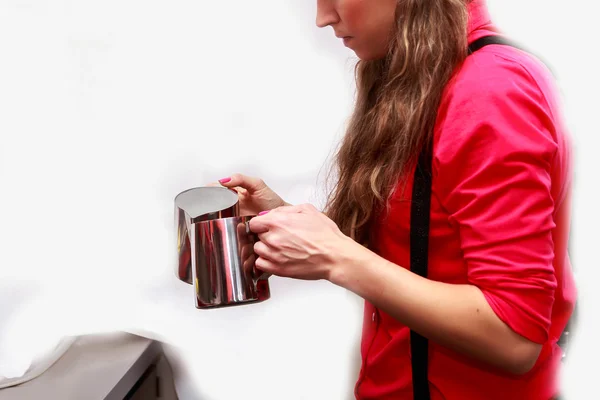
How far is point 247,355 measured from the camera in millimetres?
1180

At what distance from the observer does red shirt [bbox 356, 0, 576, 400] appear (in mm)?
564

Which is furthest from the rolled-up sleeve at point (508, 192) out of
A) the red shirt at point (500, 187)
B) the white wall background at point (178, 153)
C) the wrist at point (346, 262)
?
the white wall background at point (178, 153)

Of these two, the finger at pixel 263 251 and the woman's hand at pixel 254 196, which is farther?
the woman's hand at pixel 254 196

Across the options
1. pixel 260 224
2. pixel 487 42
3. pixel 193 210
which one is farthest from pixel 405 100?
pixel 193 210

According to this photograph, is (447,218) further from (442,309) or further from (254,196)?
(254,196)

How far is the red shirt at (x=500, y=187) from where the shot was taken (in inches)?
22.2

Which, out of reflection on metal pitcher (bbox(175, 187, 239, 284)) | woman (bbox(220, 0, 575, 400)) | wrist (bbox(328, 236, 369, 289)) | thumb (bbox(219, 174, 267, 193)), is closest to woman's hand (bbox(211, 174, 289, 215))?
thumb (bbox(219, 174, 267, 193))

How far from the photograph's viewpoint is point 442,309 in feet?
1.98

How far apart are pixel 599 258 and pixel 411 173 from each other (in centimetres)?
57

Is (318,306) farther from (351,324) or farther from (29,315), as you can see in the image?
(29,315)

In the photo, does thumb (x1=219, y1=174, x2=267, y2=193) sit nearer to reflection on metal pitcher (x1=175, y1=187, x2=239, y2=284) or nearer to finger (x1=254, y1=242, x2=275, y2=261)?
reflection on metal pitcher (x1=175, y1=187, x2=239, y2=284)

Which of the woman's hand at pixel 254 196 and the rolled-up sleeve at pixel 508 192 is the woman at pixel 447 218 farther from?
the woman's hand at pixel 254 196

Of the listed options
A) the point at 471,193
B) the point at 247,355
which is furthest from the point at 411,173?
the point at 247,355

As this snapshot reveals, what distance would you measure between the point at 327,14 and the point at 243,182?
324mm
